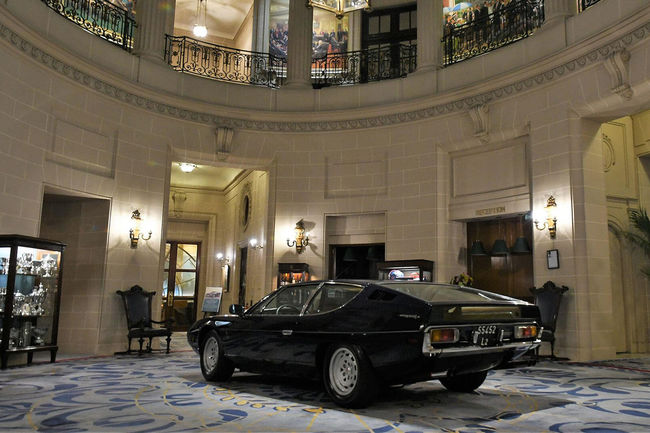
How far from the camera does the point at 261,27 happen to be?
52.1 feet

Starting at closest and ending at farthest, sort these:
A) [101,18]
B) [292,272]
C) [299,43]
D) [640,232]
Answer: [640,232] < [101,18] < [292,272] < [299,43]

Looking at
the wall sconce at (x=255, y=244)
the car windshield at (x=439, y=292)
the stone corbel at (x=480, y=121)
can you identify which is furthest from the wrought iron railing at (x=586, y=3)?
the wall sconce at (x=255, y=244)

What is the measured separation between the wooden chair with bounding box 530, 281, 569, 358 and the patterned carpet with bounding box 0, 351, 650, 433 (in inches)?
61.4

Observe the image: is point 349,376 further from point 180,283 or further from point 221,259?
point 180,283

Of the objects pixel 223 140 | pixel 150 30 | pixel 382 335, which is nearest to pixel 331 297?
pixel 382 335

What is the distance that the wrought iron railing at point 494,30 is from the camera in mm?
11180

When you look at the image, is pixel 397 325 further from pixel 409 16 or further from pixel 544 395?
pixel 409 16

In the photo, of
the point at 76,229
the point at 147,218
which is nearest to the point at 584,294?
the point at 147,218

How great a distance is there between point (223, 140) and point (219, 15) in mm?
6521

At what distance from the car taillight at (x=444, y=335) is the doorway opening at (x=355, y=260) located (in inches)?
307

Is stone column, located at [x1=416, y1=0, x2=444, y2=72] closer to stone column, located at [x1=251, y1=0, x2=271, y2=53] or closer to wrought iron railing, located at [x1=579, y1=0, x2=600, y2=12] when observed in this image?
wrought iron railing, located at [x1=579, y1=0, x2=600, y2=12]

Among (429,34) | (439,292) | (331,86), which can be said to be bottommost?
(439,292)

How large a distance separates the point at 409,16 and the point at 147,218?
28.6 feet

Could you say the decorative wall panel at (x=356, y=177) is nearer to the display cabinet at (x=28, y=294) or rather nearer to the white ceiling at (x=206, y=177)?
the white ceiling at (x=206, y=177)
